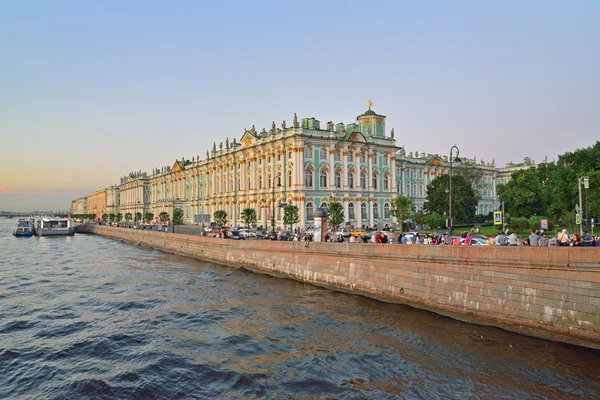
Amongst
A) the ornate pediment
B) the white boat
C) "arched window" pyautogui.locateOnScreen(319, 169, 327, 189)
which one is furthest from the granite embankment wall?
the white boat

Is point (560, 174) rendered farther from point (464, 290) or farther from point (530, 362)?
point (530, 362)

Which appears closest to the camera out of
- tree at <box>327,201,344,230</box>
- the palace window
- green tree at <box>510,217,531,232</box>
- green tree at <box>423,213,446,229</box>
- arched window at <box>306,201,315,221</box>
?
green tree at <box>510,217,531,232</box>

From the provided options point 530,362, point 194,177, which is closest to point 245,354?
point 530,362

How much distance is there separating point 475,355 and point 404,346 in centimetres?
236

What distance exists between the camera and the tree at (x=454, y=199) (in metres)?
64.4

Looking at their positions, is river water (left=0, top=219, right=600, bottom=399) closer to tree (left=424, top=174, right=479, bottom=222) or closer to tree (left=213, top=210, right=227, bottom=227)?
tree (left=213, top=210, right=227, bottom=227)

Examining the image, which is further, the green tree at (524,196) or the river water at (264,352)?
the green tree at (524,196)

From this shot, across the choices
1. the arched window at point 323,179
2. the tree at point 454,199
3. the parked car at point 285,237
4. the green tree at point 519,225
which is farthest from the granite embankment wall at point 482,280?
the tree at point 454,199

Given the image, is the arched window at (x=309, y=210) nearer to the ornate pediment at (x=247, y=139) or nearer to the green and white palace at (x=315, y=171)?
the green and white palace at (x=315, y=171)

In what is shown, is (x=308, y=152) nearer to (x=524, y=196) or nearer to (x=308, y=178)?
(x=308, y=178)

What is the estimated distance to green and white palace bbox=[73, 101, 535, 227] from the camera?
59.8 m

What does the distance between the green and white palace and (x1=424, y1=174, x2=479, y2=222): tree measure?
225 inches

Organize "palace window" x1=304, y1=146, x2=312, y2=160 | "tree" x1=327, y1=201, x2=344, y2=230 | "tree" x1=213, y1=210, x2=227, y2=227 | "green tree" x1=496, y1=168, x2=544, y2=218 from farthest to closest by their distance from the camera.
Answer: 1. "tree" x1=213, y1=210, x2=227, y2=227
2. "green tree" x1=496, y1=168, x2=544, y2=218
3. "palace window" x1=304, y1=146, x2=312, y2=160
4. "tree" x1=327, y1=201, x2=344, y2=230

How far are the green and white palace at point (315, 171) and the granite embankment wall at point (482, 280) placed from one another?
2270 centimetres
